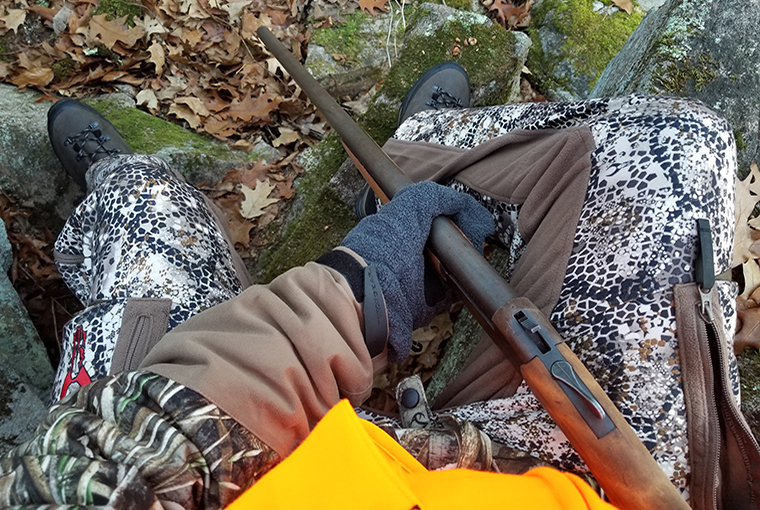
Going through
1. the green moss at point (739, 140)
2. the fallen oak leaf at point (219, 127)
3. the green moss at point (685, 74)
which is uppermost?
the green moss at point (685, 74)

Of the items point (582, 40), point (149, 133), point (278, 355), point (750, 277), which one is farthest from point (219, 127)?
point (750, 277)

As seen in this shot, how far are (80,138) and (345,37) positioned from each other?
6.06 ft

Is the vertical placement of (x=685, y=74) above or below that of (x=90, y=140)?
above

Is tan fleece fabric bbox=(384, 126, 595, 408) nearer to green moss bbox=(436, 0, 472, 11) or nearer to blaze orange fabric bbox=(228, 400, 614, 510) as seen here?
blaze orange fabric bbox=(228, 400, 614, 510)

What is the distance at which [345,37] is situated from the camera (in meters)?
3.30

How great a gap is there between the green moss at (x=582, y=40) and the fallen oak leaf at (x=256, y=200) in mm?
1974

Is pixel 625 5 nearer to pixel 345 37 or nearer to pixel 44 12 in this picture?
pixel 345 37

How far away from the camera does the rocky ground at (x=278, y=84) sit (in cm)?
204

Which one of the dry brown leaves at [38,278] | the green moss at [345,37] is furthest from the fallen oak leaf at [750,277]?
the dry brown leaves at [38,278]

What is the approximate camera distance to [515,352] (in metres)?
1.20

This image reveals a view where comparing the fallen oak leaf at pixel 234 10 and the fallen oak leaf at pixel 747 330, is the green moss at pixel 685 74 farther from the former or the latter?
the fallen oak leaf at pixel 234 10

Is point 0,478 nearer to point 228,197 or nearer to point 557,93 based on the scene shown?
point 228,197

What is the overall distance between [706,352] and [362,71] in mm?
2778

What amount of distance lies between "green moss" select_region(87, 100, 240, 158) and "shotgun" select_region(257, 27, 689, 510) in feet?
6.52
